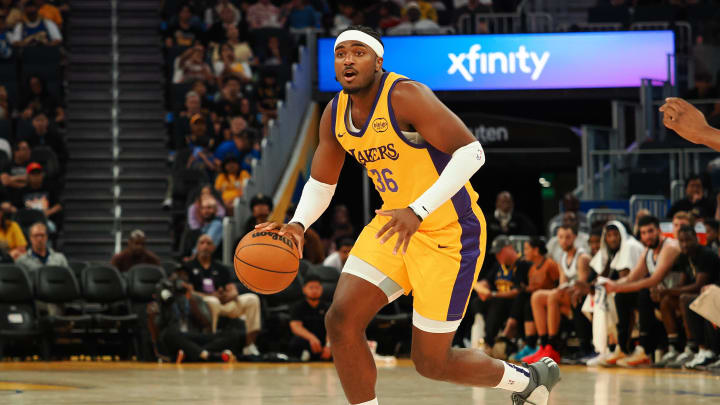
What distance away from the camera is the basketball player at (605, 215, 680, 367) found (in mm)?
11414

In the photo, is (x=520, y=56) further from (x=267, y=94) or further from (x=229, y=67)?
(x=229, y=67)

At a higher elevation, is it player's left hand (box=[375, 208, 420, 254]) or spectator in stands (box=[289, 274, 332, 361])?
player's left hand (box=[375, 208, 420, 254])

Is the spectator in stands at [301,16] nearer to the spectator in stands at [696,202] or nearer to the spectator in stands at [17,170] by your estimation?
the spectator in stands at [17,170]

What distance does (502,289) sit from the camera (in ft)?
42.0

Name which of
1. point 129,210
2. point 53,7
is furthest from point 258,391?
point 53,7

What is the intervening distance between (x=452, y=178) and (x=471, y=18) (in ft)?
45.6

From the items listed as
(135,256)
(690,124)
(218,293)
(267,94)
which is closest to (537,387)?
(690,124)

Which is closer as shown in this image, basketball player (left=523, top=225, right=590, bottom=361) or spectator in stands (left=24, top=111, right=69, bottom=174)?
basketball player (left=523, top=225, right=590, bottom=361)

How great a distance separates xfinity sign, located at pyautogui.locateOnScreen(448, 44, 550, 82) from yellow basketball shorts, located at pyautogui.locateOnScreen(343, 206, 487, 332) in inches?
511

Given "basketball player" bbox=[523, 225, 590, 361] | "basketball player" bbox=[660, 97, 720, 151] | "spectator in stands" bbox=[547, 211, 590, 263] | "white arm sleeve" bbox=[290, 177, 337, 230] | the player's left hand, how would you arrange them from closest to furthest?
"basketball player" bbox=[660, 97, 720, 151] → the player's left hand → "white arm sleeve" bbox=[290, 177, 337, 230] → "basketball player" bbox=[523, 225, 590, 361] → "spectator in stands" bbox=[547, 211, 590, 263]

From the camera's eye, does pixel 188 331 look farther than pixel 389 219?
Yes

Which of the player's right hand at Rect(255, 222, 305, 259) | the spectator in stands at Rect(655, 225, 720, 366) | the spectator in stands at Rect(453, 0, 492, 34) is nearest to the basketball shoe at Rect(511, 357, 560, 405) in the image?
the player's right hand at Rect(255, 222, 305, 259)

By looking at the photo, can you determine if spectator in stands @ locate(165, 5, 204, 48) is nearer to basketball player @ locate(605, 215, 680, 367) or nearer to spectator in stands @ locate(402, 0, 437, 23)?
spectator in stands @ locate(402, 0, 437, 23)

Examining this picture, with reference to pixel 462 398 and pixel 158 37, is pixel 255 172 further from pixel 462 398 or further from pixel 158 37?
pixel 462 398
